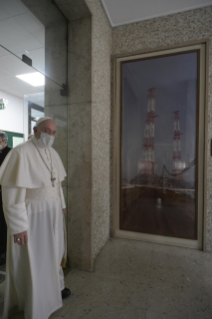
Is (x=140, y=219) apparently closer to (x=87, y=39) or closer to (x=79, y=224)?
(x=79, y=224)

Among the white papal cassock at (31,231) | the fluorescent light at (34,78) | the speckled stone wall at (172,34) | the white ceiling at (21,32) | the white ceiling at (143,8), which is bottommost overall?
the white papal cassock at (31,231)

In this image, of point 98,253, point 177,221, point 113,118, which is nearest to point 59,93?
point 113,118

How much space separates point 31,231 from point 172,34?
306cm

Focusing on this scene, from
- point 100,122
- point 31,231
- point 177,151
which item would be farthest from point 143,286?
point 100,122

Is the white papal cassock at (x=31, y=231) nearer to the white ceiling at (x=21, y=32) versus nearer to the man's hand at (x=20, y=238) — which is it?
the man's hand at (x=20, y=238)

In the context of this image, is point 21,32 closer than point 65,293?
Yes

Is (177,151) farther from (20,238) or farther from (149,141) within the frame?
(20,238)

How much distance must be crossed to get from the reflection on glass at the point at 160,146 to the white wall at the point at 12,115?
5.77 feet

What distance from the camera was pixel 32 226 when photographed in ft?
4.45

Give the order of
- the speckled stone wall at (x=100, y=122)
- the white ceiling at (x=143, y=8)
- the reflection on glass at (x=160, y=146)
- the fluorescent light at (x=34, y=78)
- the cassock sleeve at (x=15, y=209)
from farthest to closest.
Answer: the reflection on glass at (x=160, y=146)
the white ceiling at (x=143, y=8)
the speckled stone wall at (x=100, y=122)
the fluorescent light at (x=34, y=78)
the cassock sleeve at (x=15, y=209)

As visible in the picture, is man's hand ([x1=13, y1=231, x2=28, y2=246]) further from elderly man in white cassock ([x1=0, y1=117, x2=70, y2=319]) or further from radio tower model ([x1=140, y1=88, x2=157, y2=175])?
radio tower model ([x1=140, y1=88, x2=157, y2=175])

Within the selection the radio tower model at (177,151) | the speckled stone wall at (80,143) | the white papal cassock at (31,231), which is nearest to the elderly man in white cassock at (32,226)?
the white papal cassock at (31,231)

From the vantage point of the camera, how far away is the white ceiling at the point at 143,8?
2.38 metres

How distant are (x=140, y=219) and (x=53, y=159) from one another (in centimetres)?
188
